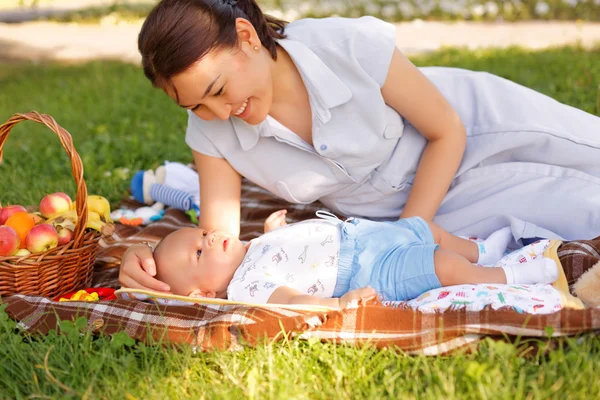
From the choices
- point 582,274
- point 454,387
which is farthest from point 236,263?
point 582,274

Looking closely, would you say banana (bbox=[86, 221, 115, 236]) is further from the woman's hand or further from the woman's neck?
the woman's neck

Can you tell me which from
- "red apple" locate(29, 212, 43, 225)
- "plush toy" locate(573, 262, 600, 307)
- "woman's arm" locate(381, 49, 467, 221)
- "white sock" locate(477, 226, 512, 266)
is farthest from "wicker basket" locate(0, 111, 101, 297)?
"plush toy" locate(573, 262, 600, 307)

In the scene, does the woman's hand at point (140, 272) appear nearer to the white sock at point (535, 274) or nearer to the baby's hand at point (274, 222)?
the baby's hand at point (274, 222)

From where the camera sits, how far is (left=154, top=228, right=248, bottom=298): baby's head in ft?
8.14

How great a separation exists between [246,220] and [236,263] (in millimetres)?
876

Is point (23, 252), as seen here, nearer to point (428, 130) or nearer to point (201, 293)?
point (201, 293)

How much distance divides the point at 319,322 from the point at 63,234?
1116mm

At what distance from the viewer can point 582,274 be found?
7.48 feet

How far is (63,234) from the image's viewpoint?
2.60 meters

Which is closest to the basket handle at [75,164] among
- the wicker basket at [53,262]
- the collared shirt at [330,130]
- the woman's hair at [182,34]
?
the wicker basket at [53,262]

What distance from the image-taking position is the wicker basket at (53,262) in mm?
2436

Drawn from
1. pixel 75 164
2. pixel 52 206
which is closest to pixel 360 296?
pixel 75 164

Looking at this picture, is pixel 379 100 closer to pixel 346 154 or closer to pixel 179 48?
pixel 346 154

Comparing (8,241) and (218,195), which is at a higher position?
(218,195)
